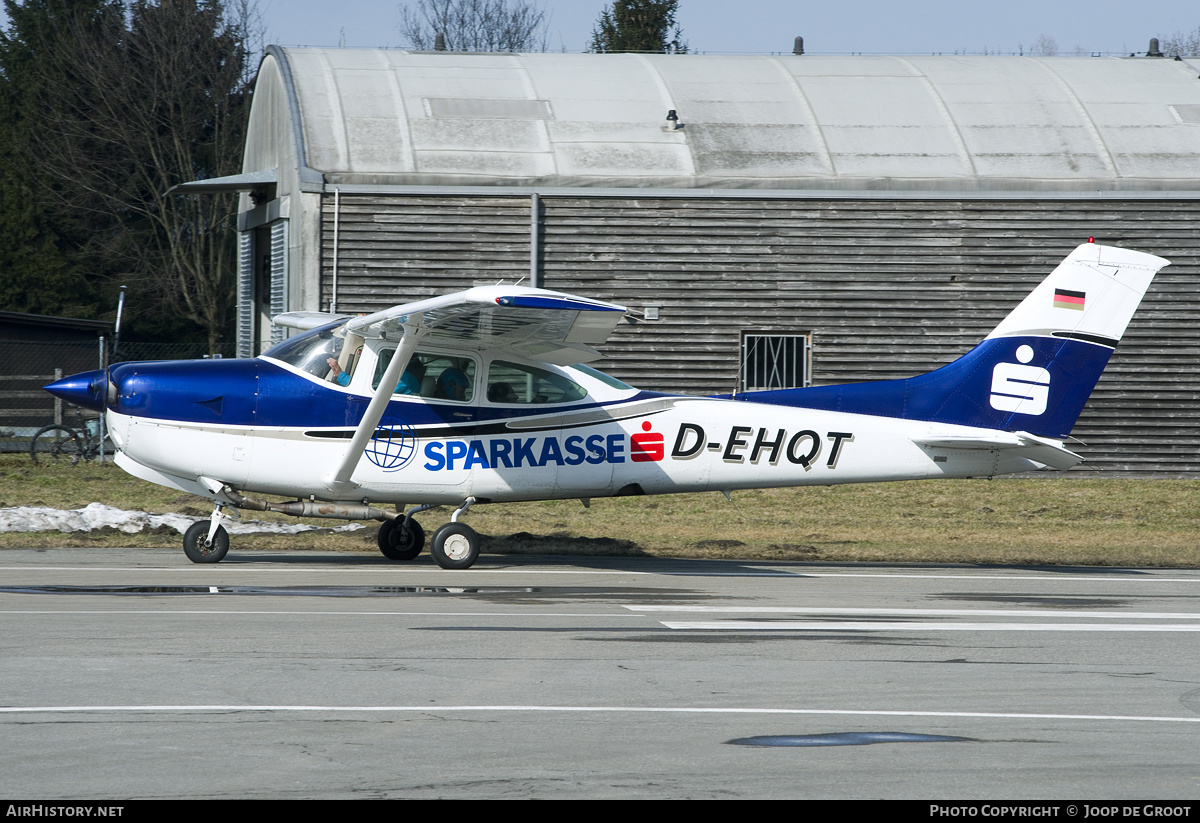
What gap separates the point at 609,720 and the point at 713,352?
13.7m

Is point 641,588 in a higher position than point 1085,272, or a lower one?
lower

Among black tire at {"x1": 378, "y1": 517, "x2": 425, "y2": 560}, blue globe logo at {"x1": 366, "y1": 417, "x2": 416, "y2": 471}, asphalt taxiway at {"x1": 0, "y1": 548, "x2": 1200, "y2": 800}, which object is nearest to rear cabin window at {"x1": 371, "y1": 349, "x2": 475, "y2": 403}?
blue globe logo at {"x1": 366, "y1": 417, "x2": 416, "y2": 471}

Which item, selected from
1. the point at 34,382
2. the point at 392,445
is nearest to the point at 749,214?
the point at 392,445

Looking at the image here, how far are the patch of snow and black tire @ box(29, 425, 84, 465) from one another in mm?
5844

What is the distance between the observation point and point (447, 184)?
1847 centimetres

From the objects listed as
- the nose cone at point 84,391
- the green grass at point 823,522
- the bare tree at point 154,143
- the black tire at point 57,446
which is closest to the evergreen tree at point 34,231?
the bare tree at point 154,143

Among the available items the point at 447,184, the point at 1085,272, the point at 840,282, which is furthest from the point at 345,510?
the point at 840,282

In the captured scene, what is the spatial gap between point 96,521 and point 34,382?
12.1 metres

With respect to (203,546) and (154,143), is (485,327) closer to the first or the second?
(203,546)

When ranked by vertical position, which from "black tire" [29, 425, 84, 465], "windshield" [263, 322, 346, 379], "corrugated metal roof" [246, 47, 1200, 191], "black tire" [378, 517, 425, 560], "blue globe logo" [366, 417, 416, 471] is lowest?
"black tire" [29, 425, 84, 465]

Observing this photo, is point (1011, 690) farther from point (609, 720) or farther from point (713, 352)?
point (713, 352)

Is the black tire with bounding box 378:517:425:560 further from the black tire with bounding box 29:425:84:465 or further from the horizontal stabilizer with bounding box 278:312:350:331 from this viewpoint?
the black tire with bounding box 29:425:84:465

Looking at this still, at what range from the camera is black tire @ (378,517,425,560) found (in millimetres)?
12094

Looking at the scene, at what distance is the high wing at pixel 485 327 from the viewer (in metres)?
9.55
